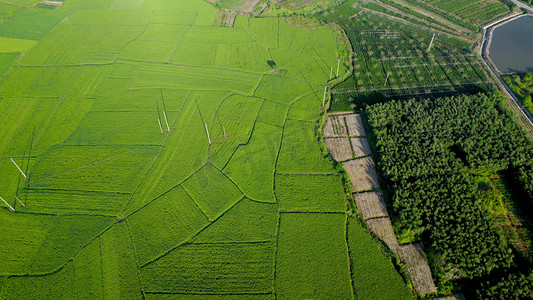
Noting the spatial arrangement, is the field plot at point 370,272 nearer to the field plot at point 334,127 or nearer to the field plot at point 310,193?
the field plot at point 310,193

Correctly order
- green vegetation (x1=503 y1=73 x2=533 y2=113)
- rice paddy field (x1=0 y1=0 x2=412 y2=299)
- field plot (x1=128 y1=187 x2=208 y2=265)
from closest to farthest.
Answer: rice paddy field (x1=0 y1=0 x2=412 y2=299), field plot (x1=128 y1=187 x2=208 y2=265), green vegetation (x1=503 y1=73 x2=533 y2=113)

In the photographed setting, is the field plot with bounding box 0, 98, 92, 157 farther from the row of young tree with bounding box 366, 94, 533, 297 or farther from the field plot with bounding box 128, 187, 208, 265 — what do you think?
the row of young tree with bounding box 366, 94, 533, 297

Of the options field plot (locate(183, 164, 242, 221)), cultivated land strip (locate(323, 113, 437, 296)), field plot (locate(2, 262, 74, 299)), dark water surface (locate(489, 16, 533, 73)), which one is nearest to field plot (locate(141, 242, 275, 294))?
field plot (locate(183, 164, 242, 221))

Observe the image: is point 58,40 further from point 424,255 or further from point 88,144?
point 424,255

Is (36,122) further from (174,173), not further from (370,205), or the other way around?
(370,205)

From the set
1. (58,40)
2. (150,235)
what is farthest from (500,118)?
(58,40)

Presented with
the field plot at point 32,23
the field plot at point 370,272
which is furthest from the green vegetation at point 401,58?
the field plot at point 32,23

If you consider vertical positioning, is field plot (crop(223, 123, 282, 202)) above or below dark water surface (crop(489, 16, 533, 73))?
below
